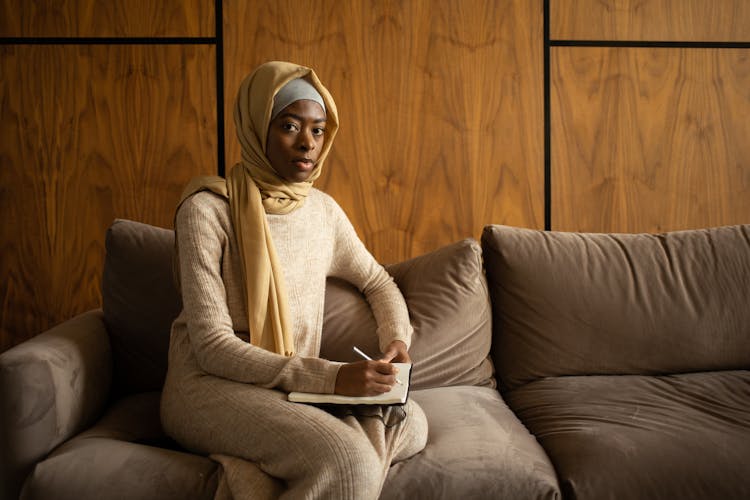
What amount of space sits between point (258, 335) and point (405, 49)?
144cm

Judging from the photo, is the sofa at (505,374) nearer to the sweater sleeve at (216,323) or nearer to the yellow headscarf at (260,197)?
the sweater sleeve at (216,323)

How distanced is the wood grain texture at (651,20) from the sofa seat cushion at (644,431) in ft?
4.68

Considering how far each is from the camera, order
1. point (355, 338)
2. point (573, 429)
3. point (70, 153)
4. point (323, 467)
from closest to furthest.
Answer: point (323, 467) < point (573, 429) < point (355, 338) < point (70, 153)

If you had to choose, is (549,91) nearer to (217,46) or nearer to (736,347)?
(736,347)

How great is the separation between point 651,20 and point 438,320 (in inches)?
64.2

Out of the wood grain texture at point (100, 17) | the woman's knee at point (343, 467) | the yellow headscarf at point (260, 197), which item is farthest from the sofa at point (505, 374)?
the wood grain texture at point (100, 17)

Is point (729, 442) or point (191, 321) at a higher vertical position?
point (191, 321)

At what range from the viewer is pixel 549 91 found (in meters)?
2.55

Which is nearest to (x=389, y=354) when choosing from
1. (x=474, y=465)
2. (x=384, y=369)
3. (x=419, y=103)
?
(x=384, y=369)

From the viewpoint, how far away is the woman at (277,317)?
1337 mm

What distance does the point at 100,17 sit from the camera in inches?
94.8

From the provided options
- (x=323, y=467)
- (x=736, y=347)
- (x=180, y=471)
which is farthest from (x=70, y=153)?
(x=736, y=347)

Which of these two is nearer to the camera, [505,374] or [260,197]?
[260,197]

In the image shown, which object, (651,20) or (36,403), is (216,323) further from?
(651,20)
